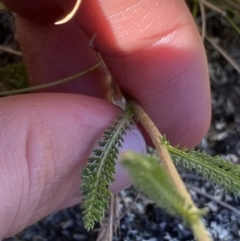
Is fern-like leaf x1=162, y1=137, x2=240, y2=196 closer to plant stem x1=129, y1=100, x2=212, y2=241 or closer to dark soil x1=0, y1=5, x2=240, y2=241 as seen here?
plant stem x1=129, y1=100, x2=212, y2=241

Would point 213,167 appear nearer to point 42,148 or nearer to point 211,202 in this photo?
point 42,148

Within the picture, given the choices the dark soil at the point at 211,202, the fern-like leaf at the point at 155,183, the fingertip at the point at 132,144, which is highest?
the fern-like leaf at the point at 155,183

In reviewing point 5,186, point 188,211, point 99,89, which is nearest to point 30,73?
point 99,89

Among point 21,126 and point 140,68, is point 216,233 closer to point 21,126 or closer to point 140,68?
point 140,68

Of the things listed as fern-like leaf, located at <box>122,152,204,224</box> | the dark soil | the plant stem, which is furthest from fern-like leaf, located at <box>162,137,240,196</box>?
the dark soil

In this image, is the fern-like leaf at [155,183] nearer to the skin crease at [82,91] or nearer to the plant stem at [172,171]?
the plant stem at [172,171]

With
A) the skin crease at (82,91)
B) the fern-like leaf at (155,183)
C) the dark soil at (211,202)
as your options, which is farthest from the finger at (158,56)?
the fern-like leaf at (155,183)
